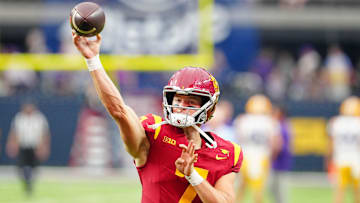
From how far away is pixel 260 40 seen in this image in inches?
886

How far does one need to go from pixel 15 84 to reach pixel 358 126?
30.1ft

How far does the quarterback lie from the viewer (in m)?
3.88

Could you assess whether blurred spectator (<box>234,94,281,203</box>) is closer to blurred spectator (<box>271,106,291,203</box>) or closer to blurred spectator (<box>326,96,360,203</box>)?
blurred spectator (<box>271,106,291,203</box>)

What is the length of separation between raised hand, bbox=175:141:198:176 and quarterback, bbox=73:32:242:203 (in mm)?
12

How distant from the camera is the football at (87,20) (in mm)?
3820

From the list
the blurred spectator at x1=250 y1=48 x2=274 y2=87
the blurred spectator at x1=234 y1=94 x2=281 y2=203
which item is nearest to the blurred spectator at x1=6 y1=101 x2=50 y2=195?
the blurred spectator at x1=234 y1=94 x2=281 y2=203

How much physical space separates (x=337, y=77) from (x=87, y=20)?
14500 mm

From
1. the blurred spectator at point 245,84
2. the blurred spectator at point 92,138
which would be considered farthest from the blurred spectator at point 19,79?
the blurred spectator at point 245,84

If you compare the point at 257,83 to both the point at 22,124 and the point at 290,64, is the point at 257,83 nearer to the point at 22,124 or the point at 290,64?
the point at 290,64

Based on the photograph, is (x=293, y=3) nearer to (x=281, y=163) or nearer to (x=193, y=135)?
(x=281, y=163)

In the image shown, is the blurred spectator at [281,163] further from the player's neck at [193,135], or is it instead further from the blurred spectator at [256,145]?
the player's neck at [193,135]

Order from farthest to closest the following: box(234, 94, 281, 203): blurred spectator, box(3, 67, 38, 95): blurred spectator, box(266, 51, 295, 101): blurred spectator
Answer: box(266, 51, 295, 101): blurred spectator → box(3, 67, 38, 95): blurred spectator → box(234, 94, 281, 203): blurred spectator

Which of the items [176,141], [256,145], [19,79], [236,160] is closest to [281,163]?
[256,145]

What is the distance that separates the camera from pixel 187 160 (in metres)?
3.83
